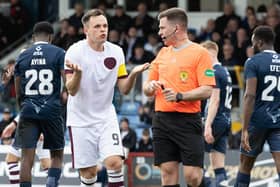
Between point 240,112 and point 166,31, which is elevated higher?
point 166,31

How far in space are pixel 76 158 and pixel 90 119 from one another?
49 centimetres

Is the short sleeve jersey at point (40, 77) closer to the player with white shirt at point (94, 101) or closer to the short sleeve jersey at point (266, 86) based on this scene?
the player with white shirt at point (94, 101)

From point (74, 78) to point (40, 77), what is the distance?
2.25 metres

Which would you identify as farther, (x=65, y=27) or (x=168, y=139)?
(x=65, y=27)

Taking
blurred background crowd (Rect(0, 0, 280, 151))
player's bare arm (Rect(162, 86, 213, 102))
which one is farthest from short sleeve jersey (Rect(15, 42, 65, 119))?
blurred background crowd (Rect(0, 0, 280, 151))

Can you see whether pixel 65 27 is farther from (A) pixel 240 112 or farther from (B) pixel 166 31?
(B) pixel 166 31

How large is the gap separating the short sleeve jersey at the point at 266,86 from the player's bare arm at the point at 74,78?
7.71 ft

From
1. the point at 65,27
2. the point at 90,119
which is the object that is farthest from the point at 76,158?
the point at 65,27

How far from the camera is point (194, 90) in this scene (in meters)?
12.1

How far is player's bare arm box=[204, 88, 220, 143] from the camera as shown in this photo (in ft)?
49.0

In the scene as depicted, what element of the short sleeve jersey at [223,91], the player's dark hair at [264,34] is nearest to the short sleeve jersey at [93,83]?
the player's dark hair at [264,34]

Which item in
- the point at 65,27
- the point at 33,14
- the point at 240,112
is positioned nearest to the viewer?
the point at 240,112

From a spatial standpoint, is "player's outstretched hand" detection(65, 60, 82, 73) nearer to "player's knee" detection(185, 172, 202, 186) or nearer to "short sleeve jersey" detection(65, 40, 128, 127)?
"short sleeve jersey" detection(65, 40, 128, 127)

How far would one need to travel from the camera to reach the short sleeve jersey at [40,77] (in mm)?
14500
